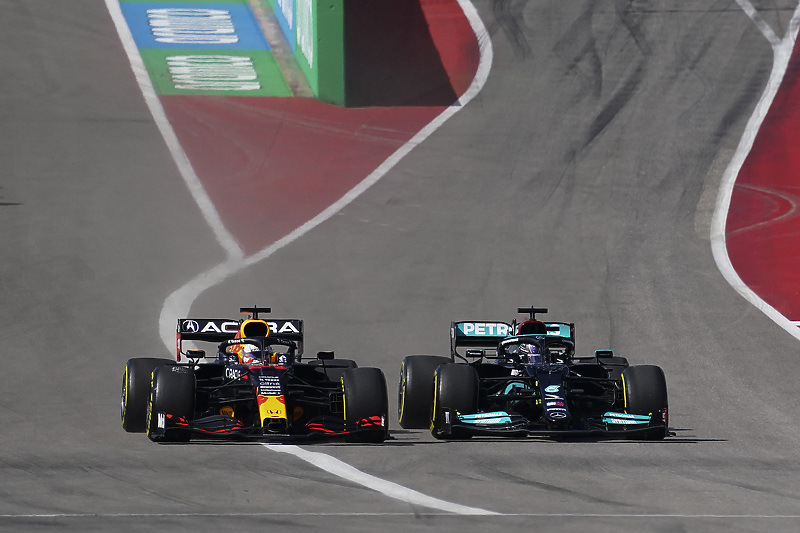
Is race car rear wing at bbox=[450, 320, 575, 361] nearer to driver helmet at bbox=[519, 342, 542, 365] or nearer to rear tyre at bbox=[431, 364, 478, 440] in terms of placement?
driver helmet at bbox=[519, 342, 542, 365]

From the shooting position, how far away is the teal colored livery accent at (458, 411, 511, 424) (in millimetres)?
17625

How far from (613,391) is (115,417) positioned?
241 inches

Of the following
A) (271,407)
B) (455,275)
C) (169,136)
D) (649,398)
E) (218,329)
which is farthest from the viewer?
(169,136)

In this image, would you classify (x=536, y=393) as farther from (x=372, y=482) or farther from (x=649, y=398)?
(x=372, y=482)

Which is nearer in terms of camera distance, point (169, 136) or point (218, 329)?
point (218, 329)

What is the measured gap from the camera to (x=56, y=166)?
33.0 meters

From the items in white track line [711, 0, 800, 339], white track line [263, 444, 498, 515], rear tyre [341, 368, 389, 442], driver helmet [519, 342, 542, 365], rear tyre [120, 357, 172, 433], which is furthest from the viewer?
white track line [711, 0, 800, 339]

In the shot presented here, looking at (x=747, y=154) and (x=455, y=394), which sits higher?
(x=747, y=154)

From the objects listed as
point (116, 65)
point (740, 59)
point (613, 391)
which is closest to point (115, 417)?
point (613, 391)

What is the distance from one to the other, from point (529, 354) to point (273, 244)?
11.5 metres

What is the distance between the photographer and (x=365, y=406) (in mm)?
17297

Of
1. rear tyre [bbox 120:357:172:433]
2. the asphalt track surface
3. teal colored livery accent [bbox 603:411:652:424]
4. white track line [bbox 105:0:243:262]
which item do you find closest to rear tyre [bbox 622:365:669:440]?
teal colored livery accent [bbox 603:411:652:424]

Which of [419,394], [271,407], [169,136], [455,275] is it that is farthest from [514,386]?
[169,136]

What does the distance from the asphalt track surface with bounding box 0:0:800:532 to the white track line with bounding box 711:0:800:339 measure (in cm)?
26
